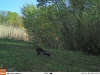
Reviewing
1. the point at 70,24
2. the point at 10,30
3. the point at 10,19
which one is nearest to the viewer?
the point at 70,24

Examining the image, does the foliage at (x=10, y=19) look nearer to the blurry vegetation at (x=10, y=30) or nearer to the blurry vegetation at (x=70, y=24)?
the blurry vegetation at (x=10, y=30)

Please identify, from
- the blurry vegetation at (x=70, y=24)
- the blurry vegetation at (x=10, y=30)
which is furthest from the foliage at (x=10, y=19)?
the blurry vegetation at (x=70, y=24)

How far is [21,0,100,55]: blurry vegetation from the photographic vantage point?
6.31 m

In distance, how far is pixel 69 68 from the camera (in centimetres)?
398

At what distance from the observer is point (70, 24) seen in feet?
22.3

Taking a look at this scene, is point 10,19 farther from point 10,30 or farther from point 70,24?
point 70,24

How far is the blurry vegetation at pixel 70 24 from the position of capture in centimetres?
631

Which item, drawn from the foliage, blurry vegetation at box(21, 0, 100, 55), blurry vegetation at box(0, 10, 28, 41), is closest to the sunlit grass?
blurry vegetation at box(0, 10, 28, 41)

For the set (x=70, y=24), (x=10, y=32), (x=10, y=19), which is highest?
(x=10, y=19)

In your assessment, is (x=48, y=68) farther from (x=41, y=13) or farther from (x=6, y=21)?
(x=6, y=21)

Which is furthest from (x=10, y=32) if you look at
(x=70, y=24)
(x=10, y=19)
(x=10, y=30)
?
(x=70, y=24)

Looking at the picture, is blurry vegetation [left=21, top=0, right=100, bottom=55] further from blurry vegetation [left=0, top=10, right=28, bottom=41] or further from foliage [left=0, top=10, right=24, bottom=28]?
blurry vegetation [left=0, top=10, right=28, bottom=41]

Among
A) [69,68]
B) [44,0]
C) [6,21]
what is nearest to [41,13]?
[44,0]

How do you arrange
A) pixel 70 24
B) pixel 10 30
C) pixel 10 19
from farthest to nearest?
pixel 10 30
pixel 10 19
pixel 70 24
